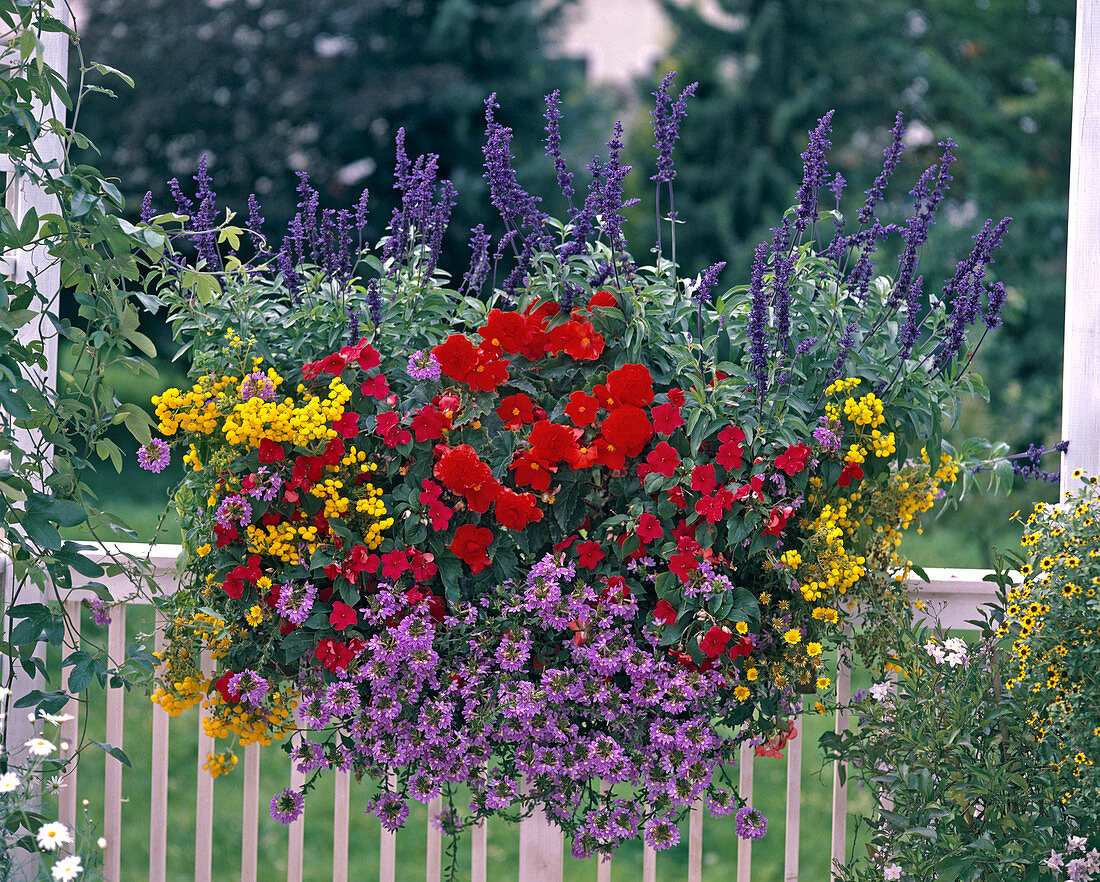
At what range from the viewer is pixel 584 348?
1.60 meters

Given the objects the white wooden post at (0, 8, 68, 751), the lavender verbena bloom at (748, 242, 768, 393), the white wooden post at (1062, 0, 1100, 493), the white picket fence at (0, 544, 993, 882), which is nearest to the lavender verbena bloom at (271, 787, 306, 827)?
the white picket fence at (0, 544, 993, 882)

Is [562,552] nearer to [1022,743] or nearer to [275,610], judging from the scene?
Answer: [275,610]

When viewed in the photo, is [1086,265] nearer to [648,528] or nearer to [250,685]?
[648,528]

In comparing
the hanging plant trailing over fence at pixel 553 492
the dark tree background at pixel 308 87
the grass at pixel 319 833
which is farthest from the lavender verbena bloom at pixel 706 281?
the dark tree background at pixel 308 87

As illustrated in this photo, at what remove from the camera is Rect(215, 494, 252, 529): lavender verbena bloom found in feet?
5.40

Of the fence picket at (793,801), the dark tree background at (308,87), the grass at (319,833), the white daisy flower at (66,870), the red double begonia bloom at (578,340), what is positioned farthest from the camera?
the dark tree background at (308,87)

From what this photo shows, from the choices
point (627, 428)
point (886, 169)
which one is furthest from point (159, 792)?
point (886, 169)

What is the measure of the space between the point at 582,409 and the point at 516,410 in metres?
0.11

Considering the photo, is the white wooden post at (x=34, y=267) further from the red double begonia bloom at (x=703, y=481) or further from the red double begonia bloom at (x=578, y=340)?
the red double begonia bloom at (x=703, y=481)

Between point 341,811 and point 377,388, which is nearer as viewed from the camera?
point 377,388

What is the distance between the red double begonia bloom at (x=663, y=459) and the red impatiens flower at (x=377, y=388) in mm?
452

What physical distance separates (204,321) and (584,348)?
2.23 feet

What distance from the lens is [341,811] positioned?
6.33 ft

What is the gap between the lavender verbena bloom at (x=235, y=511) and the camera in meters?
1.64
